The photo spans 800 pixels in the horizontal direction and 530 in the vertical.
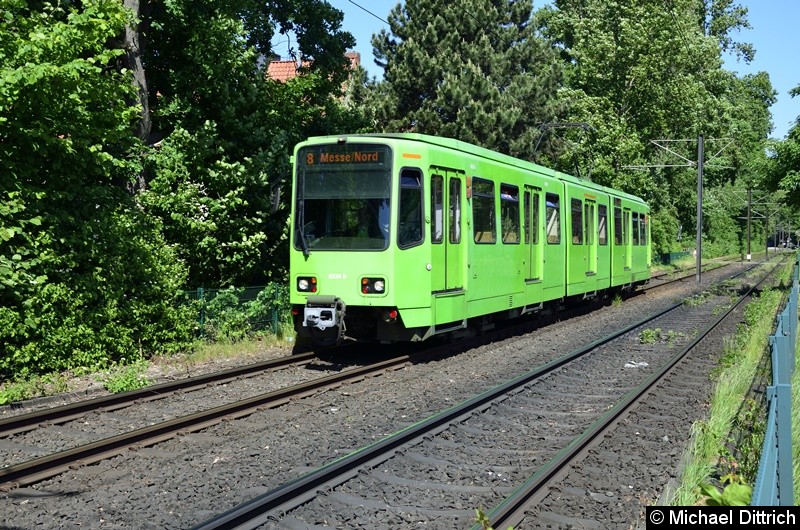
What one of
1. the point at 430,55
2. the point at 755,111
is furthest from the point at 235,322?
the point at 755,111

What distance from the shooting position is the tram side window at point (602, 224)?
2209cm

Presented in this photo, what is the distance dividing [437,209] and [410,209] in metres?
0.58

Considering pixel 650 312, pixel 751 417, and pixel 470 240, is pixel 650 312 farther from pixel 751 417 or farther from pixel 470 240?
pixel 751 417

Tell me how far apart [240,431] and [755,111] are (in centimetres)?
7985

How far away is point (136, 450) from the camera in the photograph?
7664mm

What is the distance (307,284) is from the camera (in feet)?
41.5

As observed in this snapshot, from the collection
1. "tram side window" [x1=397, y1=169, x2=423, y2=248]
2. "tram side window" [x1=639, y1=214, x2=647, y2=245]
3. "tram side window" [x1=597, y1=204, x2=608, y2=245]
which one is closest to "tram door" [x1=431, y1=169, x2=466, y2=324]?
"tram side window" [x1=397, y1=169, x2=423, y2=248]

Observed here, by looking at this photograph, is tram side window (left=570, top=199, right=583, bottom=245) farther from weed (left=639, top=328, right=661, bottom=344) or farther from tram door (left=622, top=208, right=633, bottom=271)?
tram door (left=622, top=208, right=633, bottom=271)

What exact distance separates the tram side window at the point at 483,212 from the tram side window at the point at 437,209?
1.15m

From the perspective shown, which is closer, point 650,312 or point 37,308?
point 37,308

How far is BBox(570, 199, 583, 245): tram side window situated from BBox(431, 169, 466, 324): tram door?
22.8 ft

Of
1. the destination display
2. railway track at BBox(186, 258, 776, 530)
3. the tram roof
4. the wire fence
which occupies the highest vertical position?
the tram roof

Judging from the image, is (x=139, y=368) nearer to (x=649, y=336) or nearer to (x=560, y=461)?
(x=560, y=461)

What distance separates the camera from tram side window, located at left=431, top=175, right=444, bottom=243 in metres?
12.4
